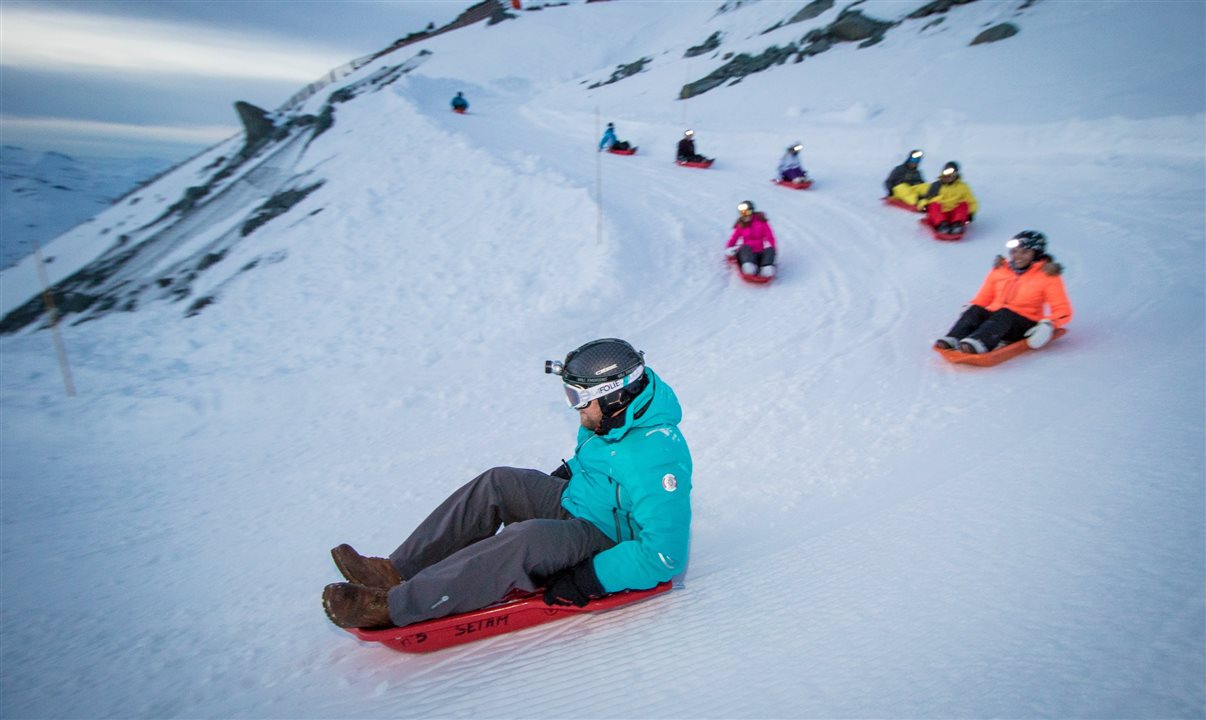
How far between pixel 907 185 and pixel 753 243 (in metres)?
3.96

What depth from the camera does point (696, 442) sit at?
14.4ft

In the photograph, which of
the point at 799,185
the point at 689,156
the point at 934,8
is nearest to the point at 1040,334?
the point at 799,185

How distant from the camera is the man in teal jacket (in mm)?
2316

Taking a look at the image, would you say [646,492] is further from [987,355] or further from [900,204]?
[900,204]

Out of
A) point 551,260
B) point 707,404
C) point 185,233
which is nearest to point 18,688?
point 707,404

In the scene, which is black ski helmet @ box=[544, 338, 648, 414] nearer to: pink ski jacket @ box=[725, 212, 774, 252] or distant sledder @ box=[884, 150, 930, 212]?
pink ski jacket @ box=[725, 212, 774, 252]

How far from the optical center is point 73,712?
2.40 meters

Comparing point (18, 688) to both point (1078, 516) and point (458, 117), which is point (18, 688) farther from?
point (458, 117)

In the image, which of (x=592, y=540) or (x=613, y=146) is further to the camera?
(x=613, y=146)

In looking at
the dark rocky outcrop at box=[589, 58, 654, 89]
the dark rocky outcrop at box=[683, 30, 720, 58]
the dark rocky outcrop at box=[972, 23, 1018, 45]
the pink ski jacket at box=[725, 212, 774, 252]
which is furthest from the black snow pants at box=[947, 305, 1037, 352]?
the dark rocky outcrop at box=[683, 30, 720, 58]

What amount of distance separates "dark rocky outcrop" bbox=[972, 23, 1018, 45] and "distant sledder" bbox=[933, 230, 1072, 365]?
1629 cm

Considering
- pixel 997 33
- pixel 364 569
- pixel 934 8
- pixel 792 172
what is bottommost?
pixel 364 569

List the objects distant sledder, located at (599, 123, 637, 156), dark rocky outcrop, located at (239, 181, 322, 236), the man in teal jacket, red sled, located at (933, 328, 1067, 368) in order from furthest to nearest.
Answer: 1. distant sledder, located at (599, 123, 637, 156)
2. dark rocky outcrop, located at (239, 181, 322, 236)
3. red sled, located at (933, 328, 1067, 368)
4. the man in teal jacket

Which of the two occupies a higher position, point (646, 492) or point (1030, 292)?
point (646, 492)
